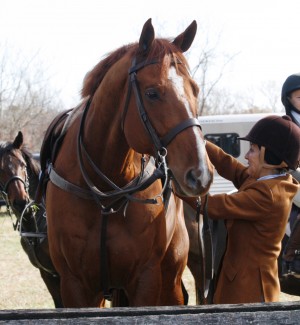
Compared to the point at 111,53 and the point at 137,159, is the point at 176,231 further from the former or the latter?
the point at 111,53

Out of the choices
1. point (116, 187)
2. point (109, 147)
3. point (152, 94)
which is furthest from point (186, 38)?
point (116, 187)

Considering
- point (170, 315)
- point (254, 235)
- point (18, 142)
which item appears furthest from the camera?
point (18, 142)

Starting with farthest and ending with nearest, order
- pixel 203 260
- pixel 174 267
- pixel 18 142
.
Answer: pixel 18 142 < pixel 203 260 < pixel 174 267

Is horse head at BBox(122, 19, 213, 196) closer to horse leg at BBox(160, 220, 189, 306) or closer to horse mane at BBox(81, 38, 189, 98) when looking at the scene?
horse mane at BBox(81, 38, 189, 98)

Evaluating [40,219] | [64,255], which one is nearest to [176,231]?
[64,255]

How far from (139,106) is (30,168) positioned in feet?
12.1

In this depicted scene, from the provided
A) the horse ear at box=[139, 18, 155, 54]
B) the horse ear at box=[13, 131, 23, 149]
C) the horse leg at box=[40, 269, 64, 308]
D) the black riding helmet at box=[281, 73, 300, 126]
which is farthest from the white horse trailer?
the horse ear at box=[139, 18, 155, 54]

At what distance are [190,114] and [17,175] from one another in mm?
3758

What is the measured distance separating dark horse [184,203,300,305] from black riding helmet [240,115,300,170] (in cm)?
73

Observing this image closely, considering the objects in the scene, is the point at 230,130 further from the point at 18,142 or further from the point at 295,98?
the point at 295,98

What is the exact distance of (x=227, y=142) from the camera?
16031 mm

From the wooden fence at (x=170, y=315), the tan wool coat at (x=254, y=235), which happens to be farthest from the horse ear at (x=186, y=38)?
the wooden fence at (x=170, y=315)

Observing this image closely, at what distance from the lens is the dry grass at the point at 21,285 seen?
6996 mm

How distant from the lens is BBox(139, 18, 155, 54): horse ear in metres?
3.02
